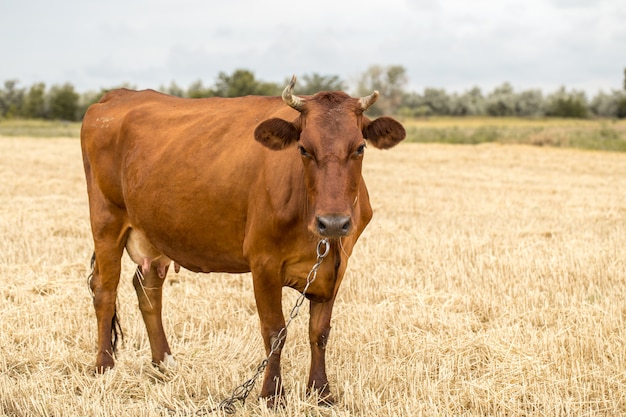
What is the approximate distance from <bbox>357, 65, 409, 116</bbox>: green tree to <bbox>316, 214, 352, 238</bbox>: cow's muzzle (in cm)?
7591

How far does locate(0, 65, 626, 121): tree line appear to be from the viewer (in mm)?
69688

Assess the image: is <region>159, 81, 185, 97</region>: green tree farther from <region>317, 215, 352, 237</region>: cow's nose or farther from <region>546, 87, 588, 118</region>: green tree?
<region>317, 215, 352, 237</region>: cow's nose

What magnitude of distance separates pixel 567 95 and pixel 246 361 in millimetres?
73057

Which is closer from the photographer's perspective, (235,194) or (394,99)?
(235,194)

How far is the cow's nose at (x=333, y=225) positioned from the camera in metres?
4.31

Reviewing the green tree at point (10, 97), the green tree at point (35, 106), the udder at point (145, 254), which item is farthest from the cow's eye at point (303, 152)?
the green tree at point (10, 97)

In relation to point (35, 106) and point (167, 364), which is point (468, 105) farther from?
point (167, 364)

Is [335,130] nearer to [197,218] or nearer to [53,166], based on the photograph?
[197,218]

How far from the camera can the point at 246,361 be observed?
234 inches

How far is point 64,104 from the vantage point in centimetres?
7850

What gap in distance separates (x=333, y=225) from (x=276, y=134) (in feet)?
2.75

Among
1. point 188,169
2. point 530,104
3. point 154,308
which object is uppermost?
point 530,104

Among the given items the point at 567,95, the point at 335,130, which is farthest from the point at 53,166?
the point at 567,95

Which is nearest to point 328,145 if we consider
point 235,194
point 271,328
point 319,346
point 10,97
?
point 235,194
